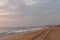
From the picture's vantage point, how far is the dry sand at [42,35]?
5.77ft

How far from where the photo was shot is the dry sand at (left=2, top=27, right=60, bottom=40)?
1758 mm

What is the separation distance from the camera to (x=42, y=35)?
5.87 feet

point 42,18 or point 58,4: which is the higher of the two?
point 58,4

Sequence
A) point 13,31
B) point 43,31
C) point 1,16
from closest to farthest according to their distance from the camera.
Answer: point 43,31 < point 13,31 < point 1,16

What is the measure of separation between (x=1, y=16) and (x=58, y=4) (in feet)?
3.16

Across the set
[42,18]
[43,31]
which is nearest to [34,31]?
[43,31]

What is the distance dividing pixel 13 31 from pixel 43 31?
48 centimetres

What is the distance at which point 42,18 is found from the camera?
213 centimetres

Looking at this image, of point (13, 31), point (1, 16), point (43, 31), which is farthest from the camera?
point (1, 16)

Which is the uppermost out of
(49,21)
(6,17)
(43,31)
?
(6,17)

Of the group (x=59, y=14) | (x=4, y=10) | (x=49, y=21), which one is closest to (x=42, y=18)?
(x=49, y=21)

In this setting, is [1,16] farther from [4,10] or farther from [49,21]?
[49,21]

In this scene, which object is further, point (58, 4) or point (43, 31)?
point (58, 4)

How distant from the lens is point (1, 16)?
2.13 metres
